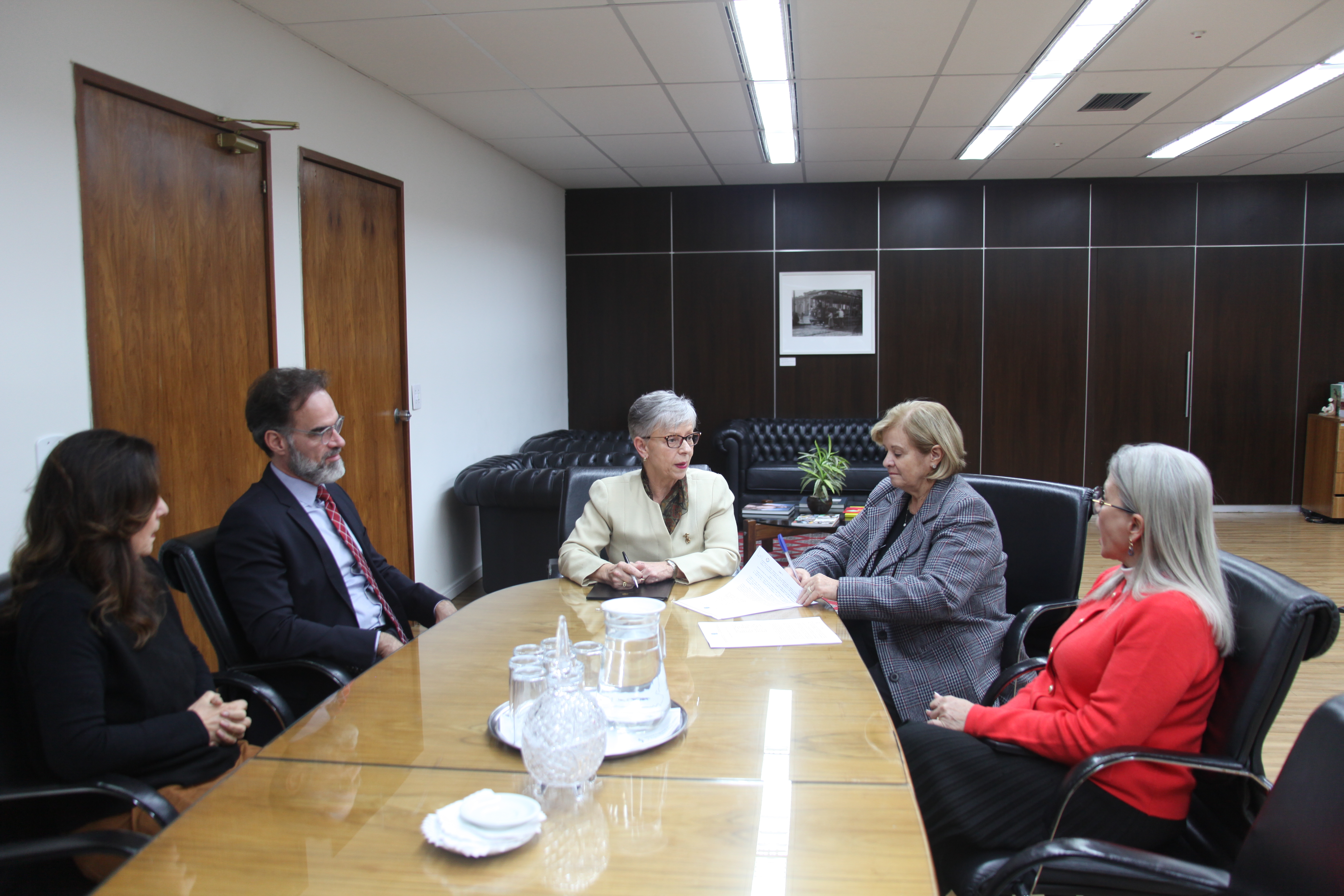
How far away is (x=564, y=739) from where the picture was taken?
50.6 inches

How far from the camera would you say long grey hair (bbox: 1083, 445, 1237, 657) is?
1707 millimetres

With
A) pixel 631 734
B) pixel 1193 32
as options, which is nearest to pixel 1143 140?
pixel 1193 32

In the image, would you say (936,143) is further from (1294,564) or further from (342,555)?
(342,555)

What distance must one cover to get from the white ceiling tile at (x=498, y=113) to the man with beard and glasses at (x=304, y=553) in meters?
3.30

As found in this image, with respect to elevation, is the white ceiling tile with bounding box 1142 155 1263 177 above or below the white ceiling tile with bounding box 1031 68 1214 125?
above

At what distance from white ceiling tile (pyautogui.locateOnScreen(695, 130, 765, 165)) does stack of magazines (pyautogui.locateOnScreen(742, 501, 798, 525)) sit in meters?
2.79

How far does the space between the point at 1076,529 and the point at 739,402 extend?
237 inches

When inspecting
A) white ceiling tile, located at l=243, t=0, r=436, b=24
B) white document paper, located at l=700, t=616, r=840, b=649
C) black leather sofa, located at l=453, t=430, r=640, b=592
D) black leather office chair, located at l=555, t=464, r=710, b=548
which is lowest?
black leather sofa, located at l=453, t=430, r=640, b=592

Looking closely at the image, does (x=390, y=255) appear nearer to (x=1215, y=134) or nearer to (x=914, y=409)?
(x=914, y=409)

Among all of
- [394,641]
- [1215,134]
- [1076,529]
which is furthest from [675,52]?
[1215,134]

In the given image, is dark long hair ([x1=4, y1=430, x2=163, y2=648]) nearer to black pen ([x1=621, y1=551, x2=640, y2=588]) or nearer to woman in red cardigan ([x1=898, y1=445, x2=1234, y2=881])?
black pen ([x1=621, y1=551, x2=640, y2=588])

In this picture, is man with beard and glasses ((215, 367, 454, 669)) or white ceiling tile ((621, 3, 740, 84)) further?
white ceiling tile ((621, 3, 740, 84))

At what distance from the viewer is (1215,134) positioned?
21.6 feet

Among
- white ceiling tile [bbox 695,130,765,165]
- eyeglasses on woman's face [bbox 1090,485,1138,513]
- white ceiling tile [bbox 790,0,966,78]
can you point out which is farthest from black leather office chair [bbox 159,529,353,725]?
white ceiling tile [bbox 695,130,765,165]
